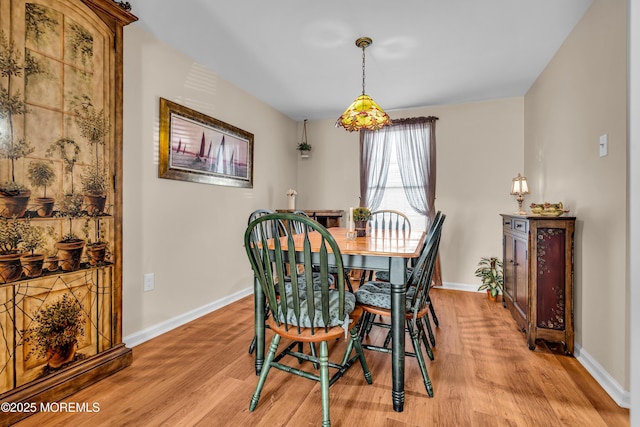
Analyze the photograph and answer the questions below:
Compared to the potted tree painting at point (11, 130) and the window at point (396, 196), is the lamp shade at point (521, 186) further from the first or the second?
the potted tree painting at point (11, 130)

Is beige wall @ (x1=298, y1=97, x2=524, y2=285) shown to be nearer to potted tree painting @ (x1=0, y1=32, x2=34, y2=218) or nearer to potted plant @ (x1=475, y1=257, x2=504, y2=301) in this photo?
potted plant @ (x1=475, y1=257, x2=504, y2=301)

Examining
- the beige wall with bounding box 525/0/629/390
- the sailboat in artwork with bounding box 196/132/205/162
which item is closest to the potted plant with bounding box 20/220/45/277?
the sailboat in artwork with bounding box 196/132/205/162

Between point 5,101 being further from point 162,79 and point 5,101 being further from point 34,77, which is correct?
point 162,79

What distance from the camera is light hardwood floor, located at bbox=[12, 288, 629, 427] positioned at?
1526 millimetres

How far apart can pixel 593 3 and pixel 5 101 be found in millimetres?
3454

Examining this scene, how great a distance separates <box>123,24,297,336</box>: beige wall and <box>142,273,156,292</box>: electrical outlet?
0.10ft

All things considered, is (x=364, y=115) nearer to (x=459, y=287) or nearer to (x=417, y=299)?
(x=417, y=299)

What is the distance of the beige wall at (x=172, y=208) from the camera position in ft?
7.72

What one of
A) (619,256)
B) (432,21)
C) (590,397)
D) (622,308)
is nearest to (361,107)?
(432,21)

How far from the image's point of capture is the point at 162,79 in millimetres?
2582

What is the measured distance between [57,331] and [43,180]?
0.81m

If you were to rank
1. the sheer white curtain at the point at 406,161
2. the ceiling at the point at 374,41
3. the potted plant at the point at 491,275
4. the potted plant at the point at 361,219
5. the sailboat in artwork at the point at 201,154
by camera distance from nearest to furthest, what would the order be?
the ceiling at the point at 374,41 < the potted plant at the point at 361,219 < the sailboat in artwork at the point at 201,154 < the potted plant at the point at 491,275 < the sheer white curtain at the point at 406,161

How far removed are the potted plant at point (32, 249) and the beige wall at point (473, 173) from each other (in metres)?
3.90

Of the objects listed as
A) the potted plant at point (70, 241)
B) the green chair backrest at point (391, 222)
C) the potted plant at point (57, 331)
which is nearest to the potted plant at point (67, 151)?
the potted plant at point (70, 241)
